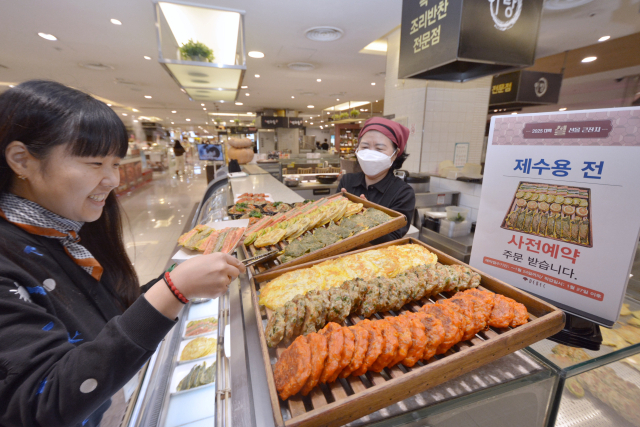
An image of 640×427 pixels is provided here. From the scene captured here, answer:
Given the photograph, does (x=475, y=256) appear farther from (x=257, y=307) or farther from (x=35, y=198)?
(x=35, y=198)

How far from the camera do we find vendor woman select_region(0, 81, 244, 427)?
2.25ft

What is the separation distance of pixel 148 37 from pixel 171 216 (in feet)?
15.7

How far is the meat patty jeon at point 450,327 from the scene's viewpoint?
2.78ft

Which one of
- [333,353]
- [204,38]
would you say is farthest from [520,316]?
[204,38]

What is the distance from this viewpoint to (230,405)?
82cm

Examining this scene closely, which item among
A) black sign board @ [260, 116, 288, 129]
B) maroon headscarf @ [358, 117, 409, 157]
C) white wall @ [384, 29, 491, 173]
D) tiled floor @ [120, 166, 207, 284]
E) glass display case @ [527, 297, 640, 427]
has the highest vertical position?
black sign board @ [260, 116, 288, 129]

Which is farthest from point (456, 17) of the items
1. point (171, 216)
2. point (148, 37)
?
point (171, 216)

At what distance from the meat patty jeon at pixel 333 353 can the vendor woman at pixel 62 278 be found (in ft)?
1.27

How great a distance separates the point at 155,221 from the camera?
8.10 meters

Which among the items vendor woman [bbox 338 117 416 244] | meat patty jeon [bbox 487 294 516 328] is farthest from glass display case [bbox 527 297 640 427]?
vendor woman [bbox 338 117 416 244]

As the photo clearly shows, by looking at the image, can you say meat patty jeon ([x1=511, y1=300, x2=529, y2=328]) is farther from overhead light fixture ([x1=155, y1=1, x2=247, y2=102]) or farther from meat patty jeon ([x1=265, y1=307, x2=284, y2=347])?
overhead light fixture ([x1=155, y1=1, x2=247, y2=102])

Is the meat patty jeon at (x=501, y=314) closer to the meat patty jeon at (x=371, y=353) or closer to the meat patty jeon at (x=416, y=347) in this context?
the meat patty jeon at (x=416, y=347)

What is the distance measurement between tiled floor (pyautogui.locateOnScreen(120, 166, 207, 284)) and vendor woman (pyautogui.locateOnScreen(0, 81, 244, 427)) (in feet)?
5.04

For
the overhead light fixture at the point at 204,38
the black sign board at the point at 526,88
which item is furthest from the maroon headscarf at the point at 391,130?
the black sign board at the point at 526,88
